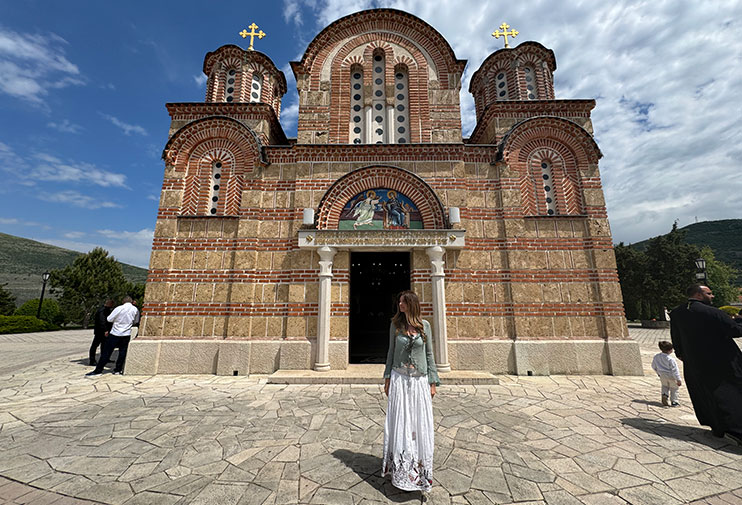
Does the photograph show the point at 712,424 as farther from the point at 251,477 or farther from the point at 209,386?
the point at 209,386

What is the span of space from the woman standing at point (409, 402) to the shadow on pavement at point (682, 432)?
11.9 feet

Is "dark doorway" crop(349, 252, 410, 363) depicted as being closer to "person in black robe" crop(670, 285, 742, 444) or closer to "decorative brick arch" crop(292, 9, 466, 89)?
"decorative brick arch" crop(292, 9, 466, 89)

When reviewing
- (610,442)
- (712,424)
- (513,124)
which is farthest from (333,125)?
(712,424)

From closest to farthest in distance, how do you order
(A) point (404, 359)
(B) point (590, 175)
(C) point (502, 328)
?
(A) point (404, 359) < (C) point (502, 328) < (B) point (590, 175)

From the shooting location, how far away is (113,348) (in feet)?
24.3

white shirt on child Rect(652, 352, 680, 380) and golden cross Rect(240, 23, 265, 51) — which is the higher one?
golden cross Rect(240, 23, 265, 51)

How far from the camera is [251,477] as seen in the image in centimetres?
297

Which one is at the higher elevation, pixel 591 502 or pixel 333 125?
pixel 333 125

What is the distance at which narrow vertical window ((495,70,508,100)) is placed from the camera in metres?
10.0

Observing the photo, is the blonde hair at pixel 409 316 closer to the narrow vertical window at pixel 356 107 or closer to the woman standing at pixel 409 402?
the woman standing at pixel 409 402

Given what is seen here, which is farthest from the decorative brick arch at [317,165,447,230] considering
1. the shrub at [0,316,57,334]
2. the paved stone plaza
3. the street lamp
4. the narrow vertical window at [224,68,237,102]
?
the shrub at [0,316,57,334]

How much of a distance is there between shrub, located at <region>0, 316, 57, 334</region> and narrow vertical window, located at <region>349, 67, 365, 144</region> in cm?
2252

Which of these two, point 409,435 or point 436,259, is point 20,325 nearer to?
point 436,259

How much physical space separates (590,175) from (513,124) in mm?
2622
